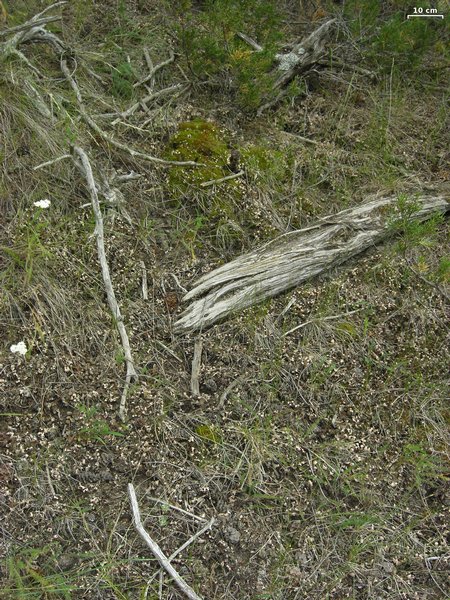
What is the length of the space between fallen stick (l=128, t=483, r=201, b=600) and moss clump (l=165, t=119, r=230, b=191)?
1.73 metres

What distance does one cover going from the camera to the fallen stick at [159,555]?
2.25 metres

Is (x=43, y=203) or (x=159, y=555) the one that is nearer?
(x=159, y=555)

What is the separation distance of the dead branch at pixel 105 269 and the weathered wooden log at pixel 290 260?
28 centimetres

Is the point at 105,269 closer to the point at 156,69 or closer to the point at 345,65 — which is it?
the point at 156,69

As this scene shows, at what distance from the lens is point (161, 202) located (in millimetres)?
3324

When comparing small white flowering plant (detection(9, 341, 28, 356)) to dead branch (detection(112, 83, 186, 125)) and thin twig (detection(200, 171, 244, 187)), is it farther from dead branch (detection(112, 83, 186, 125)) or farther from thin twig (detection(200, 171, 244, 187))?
dead branch (detection(112, 83, 186, 125))

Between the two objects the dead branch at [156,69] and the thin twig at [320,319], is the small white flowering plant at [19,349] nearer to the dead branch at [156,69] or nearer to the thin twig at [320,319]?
the thin twig at [320,319]

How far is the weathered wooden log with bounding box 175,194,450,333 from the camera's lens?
3.00m

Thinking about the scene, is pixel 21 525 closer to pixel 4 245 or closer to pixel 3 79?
pixel 4 245

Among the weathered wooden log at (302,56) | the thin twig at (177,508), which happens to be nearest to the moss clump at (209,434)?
the thin twig at (177,508)

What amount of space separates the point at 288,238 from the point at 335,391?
91 centimetres

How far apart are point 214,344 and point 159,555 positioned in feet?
3.24

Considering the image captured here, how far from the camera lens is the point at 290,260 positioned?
3189 mm

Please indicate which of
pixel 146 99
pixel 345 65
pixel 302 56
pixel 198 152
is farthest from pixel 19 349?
pixel 345 65
